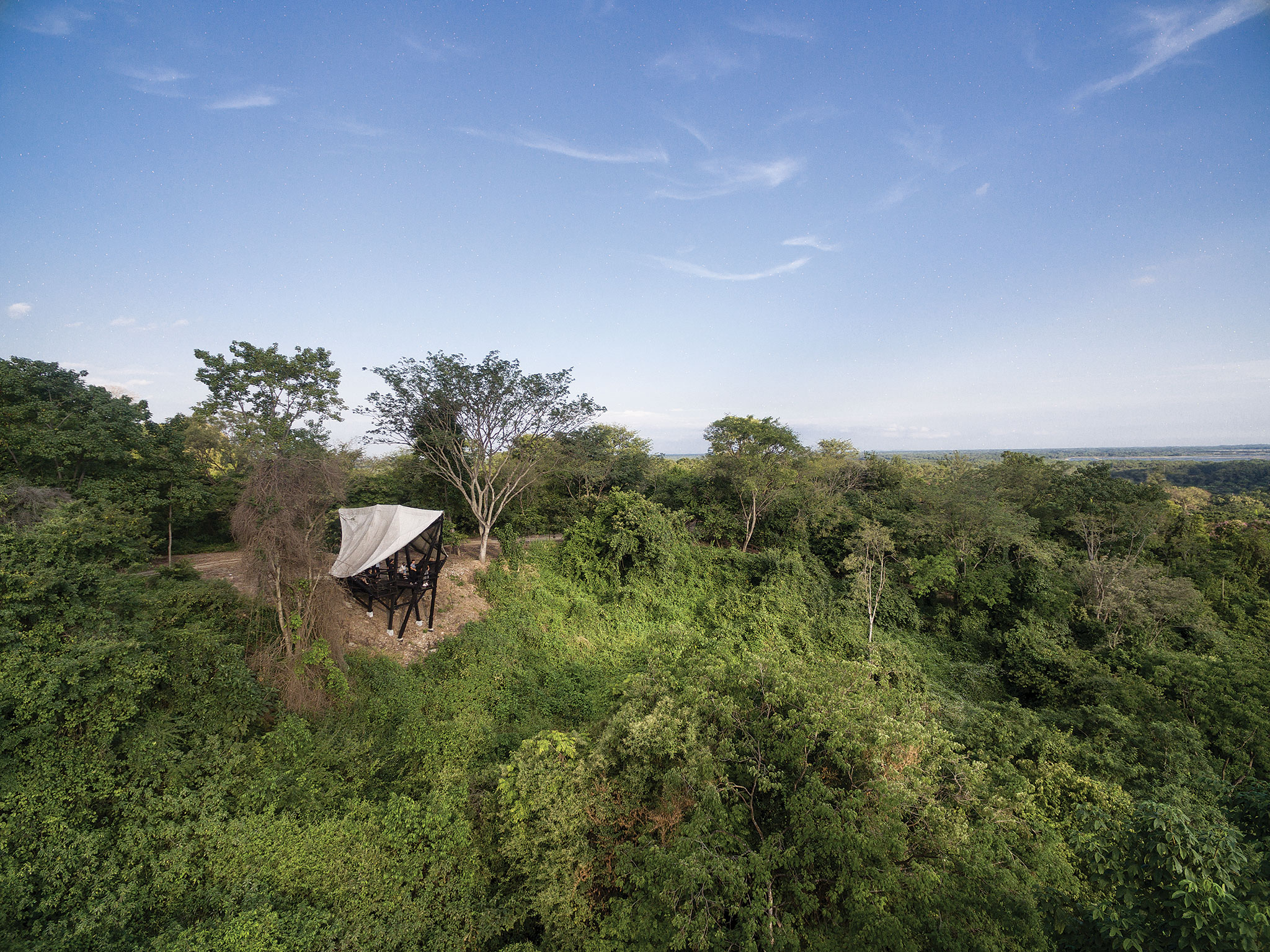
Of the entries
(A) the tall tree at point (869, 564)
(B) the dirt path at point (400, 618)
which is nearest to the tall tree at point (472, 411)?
(B) the dirt path at point (400, 618)

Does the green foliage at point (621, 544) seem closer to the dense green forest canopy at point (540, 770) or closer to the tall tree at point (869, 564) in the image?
the dense green forest canopy at point (540, 770)

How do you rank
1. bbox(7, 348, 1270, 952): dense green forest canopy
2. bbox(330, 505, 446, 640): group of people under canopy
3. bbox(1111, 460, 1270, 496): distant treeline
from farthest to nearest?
bbox(1111, 460, 1270, 496): distant treeline
bbox(330, 505, 446, 640): group of people under canopy
bbox(7, 348, 1270, 952): dense green forest canopy

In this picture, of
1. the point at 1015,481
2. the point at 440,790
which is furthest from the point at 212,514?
the point at 1015,481

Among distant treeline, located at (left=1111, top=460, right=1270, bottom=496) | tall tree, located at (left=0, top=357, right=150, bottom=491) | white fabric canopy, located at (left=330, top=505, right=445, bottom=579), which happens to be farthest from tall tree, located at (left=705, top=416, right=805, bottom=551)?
distant treeline, located at (left=1111, top=460, right=1270, bottom=496)

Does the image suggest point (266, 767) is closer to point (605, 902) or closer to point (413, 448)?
point (605, 902)

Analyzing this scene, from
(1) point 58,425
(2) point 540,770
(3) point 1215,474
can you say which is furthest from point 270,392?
(3) point 1215,474

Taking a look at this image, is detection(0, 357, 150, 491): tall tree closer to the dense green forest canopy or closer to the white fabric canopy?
the dense green forest canopy
